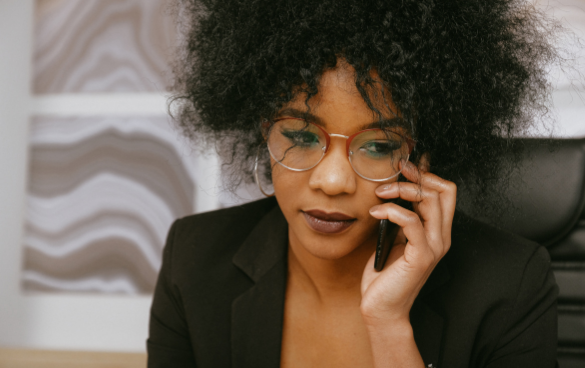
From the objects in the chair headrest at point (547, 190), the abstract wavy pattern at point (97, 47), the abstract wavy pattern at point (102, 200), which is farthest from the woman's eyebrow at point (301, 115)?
the abstract wavy pattern at point (97, 47)

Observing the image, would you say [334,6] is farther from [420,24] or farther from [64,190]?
[64,190]

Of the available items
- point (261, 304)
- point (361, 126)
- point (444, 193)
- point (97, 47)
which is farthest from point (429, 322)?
point (97, 47)

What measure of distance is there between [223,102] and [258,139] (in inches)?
5.6

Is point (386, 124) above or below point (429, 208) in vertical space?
above

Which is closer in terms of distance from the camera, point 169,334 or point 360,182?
point 360,182

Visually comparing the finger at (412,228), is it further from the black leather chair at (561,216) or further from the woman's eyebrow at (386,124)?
the black leather chair at (561,216)

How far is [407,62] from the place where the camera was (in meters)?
0.88

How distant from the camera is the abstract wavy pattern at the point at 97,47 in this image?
7.56 ft

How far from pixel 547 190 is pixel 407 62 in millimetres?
719

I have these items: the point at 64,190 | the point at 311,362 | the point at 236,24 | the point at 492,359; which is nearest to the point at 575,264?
the point at 492,359

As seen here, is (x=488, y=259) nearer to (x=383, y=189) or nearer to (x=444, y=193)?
(x=444, y=193)

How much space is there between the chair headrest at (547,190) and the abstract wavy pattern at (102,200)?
1.56 m

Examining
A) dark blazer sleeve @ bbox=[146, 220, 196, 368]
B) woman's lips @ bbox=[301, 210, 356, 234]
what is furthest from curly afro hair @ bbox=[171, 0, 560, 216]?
dark blazer sleeve @ bbox=[146, 220, 196, 368]

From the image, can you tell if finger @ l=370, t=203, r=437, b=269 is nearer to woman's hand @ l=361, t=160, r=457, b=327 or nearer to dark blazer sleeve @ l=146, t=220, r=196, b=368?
woman's hand @ l=361, t=160, r=457, b=327
